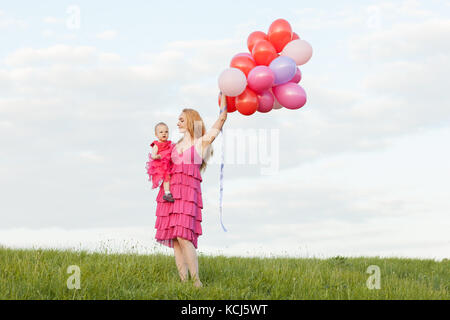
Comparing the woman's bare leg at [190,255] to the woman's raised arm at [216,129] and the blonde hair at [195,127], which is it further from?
the woman's raised arm at [216,129]

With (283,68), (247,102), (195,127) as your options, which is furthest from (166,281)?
(283,68)

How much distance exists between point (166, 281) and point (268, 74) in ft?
11.1

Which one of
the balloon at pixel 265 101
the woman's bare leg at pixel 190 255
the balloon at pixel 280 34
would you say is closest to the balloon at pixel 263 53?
the balloon at pixel 280 34

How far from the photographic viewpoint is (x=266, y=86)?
706 cm

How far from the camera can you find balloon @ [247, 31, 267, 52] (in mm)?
7781

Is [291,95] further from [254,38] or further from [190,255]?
[190,255]

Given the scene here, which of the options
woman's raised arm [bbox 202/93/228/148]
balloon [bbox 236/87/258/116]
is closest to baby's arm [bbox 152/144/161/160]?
woman's raised arm [bbox 202/93/228/148]

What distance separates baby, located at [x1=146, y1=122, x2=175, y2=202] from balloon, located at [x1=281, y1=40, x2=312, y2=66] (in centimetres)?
222

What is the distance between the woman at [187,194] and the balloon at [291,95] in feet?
2.95

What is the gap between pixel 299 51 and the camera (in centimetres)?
748

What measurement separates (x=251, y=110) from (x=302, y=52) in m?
1.26

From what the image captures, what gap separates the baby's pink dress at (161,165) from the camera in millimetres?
7008
